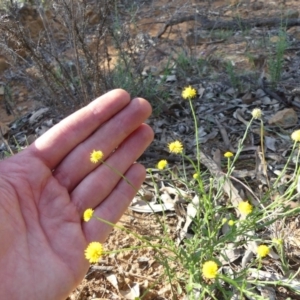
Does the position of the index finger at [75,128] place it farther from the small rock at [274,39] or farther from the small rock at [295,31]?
the small rock at [295,31]

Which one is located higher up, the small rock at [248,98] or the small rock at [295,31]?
the small rock at [248,98]

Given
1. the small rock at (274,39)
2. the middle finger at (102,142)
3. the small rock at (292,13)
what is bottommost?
the small rock at (292,13)

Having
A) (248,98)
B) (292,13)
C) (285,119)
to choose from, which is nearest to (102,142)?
(285,119)

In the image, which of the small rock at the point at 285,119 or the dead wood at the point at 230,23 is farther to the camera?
the dead wood at the point at 230,23

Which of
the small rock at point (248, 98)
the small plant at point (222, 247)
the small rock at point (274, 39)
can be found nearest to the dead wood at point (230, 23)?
the small rock at point (274, 39)

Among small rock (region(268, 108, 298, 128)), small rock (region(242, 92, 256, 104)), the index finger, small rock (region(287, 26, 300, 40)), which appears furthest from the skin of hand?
small rock (region(287, 26, 300, 40))

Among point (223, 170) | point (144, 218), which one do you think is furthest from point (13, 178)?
point (223, 170)

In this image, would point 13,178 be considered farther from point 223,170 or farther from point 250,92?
point 250,92

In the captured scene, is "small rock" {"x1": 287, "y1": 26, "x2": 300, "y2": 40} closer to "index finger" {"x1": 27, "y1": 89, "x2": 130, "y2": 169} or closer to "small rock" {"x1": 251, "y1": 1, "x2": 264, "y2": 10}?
"small rock" {"x1": 251, "y1": 1, "x2": 264, "y2": 10}
